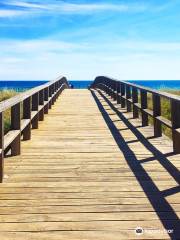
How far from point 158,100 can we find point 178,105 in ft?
5.21

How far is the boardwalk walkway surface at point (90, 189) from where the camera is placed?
11.3ft

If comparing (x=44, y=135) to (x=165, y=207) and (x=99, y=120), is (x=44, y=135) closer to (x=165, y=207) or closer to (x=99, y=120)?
(x=99, y=120)

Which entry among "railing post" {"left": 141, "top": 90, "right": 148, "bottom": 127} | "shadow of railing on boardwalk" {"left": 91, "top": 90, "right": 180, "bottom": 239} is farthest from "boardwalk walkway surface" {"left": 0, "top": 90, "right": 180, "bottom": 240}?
"railing post" {"left": 141, "top": 90, "right": 148, "bottom": 127}

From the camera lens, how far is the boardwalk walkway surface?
3440 mm

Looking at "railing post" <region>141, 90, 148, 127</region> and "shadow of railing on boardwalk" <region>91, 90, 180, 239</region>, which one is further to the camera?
"railing post" <region>141, 90, 148, 127</region>

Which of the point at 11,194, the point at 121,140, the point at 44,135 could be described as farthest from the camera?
the point at 44,135

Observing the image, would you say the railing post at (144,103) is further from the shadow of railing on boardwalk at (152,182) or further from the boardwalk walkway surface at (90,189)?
the boardwalk walkway surface at (90,189)

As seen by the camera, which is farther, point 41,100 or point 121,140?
point 41,100

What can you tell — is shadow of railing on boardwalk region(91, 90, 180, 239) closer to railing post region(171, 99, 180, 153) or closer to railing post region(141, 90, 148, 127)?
railing post region(171, 99, 180, 153)

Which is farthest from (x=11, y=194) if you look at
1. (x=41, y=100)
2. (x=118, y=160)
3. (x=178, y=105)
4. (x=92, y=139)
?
(x=41, y=100)

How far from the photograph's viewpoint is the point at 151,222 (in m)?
3.55

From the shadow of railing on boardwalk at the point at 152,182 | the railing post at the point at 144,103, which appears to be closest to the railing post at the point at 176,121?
the shadow of railing on boardwalk at the point at 152,182

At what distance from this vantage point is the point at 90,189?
180 inches

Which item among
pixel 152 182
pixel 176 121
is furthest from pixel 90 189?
pixel 176 121
